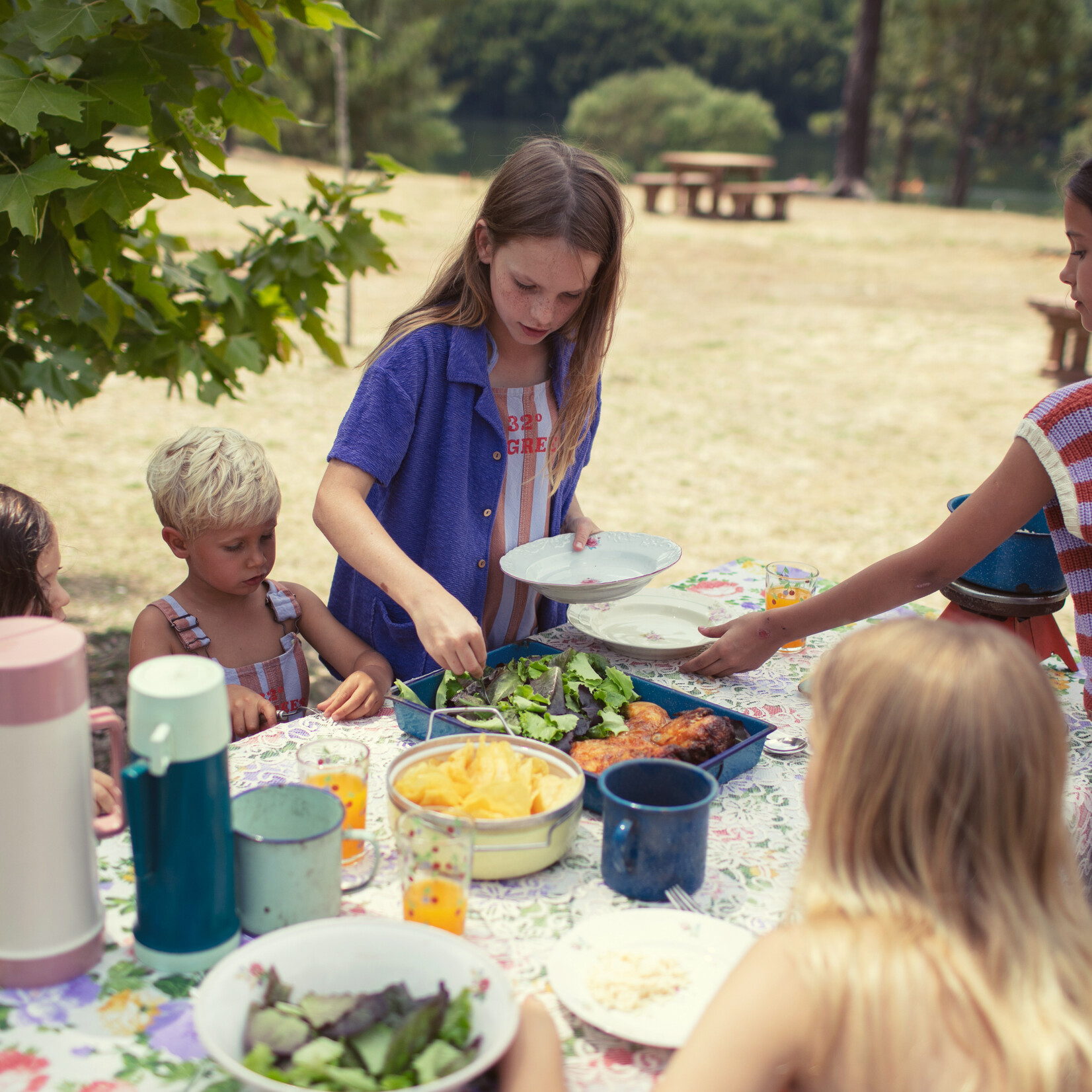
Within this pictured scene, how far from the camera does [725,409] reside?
33.6ft

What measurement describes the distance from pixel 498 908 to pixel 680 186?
2006 cm

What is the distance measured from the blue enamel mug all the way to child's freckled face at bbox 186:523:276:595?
1.02 meters

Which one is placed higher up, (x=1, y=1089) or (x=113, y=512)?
(x=1, y=1089)

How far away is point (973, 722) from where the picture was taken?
1060 millimetres

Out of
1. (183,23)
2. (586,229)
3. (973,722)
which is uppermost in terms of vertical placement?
(183,23)

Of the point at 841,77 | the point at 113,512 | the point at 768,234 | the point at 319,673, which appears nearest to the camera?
the point at 319,673

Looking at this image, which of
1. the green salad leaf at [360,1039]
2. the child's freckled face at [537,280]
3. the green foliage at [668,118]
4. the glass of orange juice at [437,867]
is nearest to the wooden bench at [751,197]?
the green foliage at [668,118]

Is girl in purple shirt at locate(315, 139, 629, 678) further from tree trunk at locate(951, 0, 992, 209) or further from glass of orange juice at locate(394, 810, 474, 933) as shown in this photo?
tree trunk at locate(951, 0, 992, 209)

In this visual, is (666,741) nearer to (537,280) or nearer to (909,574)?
(909,574)

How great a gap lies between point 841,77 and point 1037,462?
156 ft

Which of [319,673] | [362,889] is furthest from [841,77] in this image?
A: [362,889]

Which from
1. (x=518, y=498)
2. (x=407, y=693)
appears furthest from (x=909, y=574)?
(x=407, y=693)

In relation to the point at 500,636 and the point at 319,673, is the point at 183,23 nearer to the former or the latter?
the point at 500,636

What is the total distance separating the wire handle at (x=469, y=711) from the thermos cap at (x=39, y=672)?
2.12ft
